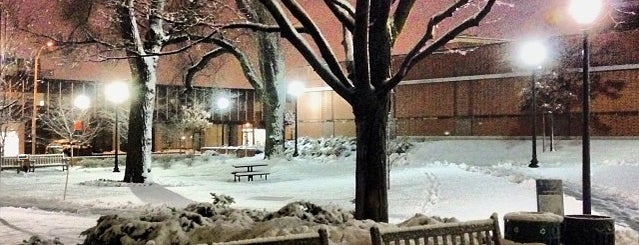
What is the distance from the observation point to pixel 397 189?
19.7 m

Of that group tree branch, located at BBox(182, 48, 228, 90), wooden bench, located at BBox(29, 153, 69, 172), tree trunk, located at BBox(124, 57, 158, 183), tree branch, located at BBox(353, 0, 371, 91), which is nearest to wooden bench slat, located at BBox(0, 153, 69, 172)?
wooden bench, located at BBox(29, 153, 69, 172)

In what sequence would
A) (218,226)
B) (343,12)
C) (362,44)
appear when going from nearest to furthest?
(218,226), (362,44), (343,12)

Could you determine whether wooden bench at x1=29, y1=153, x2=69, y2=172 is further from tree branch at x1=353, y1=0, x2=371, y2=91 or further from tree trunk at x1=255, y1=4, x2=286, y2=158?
tree branch at x1=353, y1=0, x2=371, y2=91

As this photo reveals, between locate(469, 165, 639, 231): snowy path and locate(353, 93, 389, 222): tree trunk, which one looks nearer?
locate(353, 93, 389, 222): tree trunk

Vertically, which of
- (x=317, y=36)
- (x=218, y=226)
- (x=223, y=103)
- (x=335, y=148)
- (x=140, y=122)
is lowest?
(x=218, y=226)

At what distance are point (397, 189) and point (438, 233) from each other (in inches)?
501

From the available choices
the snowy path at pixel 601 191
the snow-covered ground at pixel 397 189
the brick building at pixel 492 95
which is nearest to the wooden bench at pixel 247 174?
the snow-covered ground at pixel 397 189

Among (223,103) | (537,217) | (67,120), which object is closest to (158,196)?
(537,217)

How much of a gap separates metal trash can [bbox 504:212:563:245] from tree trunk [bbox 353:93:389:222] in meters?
2.42

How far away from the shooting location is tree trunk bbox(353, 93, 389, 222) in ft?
35.7

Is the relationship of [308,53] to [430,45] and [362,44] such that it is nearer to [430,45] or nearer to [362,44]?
[362,44]

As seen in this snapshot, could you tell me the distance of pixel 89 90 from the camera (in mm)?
62469

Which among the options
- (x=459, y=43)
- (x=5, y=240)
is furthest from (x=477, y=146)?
(x=5, y=240)

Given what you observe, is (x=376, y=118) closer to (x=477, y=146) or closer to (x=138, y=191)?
(x=138, y=191)
